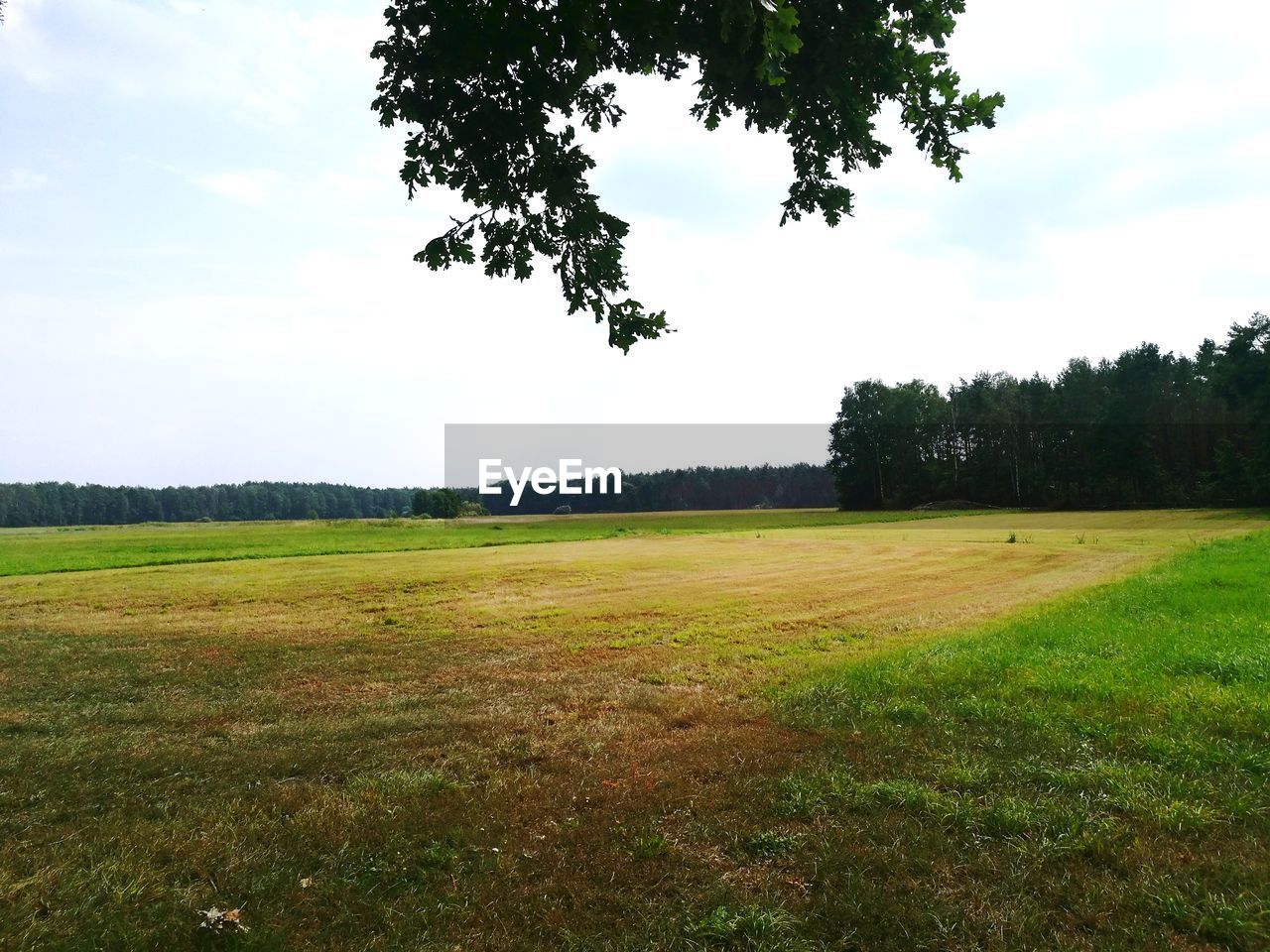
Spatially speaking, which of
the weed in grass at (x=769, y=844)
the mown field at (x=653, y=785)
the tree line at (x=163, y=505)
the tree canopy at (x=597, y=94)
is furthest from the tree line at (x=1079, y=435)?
the tree line at (x=163, y=505)

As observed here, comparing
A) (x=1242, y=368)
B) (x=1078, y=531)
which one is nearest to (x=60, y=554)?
(x=1078, y=531)

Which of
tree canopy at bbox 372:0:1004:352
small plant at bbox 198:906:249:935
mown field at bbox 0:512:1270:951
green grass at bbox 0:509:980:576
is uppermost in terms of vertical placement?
tree canopy at bbox 372:0:1004:352

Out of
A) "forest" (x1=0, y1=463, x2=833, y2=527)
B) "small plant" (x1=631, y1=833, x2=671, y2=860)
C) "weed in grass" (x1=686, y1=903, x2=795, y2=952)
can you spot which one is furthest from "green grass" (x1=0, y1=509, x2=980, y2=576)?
"forest" (x1=0, y1=463, x2=833, y2=527)

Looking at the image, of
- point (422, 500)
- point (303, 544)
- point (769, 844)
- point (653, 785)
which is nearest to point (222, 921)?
point (653, 785)

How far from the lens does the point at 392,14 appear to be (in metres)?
6.54

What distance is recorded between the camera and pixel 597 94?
7207mm

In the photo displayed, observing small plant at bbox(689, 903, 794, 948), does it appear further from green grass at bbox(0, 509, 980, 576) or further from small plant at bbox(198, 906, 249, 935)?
green grass at bbox(0, 509, 980, 576)

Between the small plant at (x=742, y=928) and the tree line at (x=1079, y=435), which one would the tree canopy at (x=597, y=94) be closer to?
the small plant at (x=742, y=928)

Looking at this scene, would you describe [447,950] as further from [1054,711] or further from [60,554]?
[60,554]

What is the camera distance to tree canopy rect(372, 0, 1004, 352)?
5.88 meters

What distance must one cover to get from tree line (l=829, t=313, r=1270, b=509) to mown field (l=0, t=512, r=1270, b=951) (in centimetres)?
6403

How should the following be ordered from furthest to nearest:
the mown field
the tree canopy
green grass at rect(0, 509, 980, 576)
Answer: green grass at rect(0, 509, 980, 576)
the tree canopy
the mown field

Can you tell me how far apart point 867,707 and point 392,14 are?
27.7 ft

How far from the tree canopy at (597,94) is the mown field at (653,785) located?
4.54 metres
